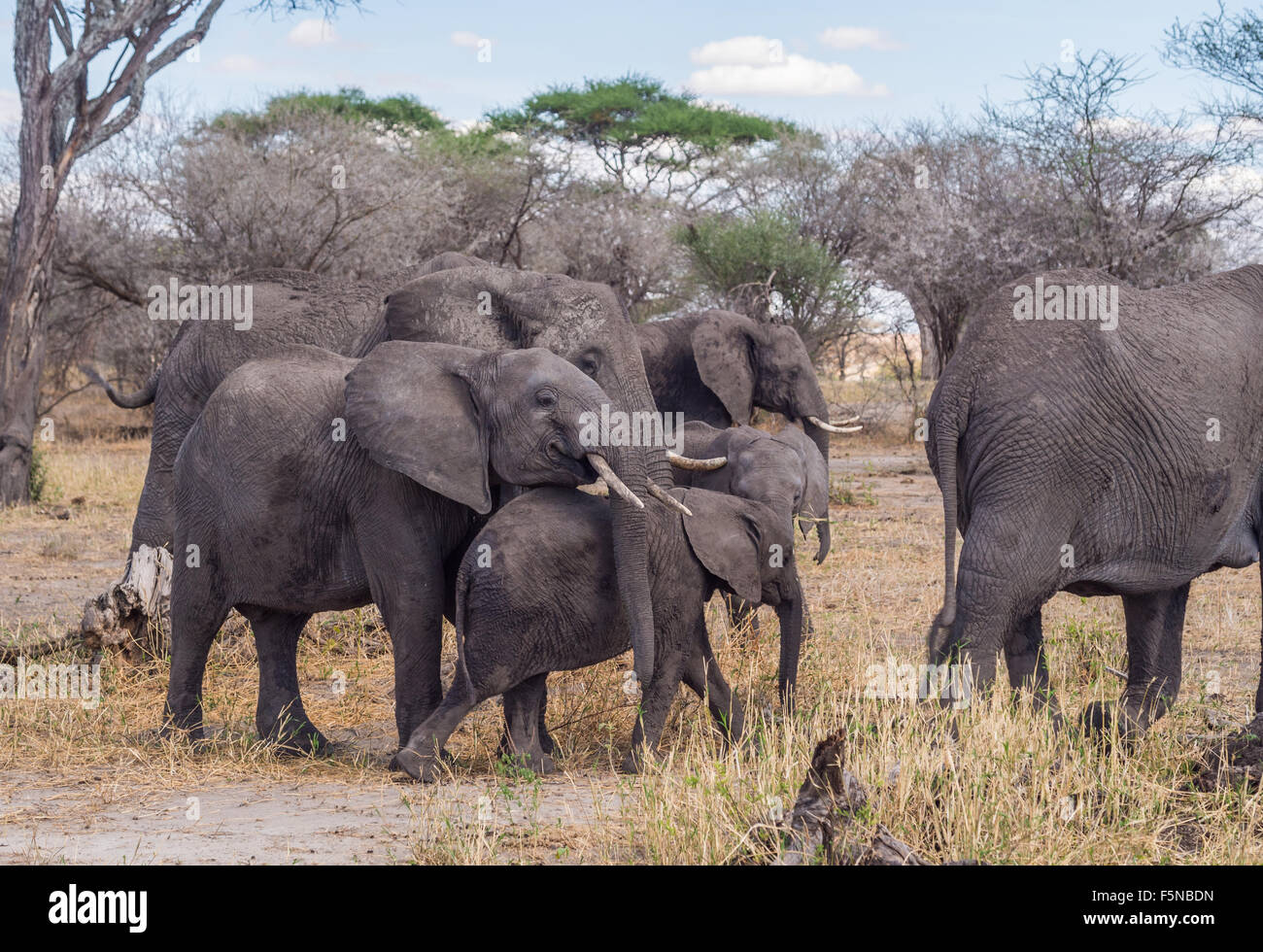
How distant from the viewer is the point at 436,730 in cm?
537

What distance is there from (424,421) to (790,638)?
188 centimetres

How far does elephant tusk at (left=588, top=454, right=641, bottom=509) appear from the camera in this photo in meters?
5.14

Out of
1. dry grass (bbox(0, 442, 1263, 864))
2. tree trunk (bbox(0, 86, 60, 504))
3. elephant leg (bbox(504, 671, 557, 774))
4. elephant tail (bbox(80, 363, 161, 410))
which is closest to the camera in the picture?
dry grass (bbox(0, 442, 1263, 864))

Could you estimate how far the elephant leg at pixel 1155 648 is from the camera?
20.1 feet

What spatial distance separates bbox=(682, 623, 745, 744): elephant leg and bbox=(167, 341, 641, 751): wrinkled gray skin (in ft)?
3.05

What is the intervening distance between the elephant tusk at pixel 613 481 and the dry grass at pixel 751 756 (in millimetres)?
900

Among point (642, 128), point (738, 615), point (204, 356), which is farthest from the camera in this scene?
point (642, 128)

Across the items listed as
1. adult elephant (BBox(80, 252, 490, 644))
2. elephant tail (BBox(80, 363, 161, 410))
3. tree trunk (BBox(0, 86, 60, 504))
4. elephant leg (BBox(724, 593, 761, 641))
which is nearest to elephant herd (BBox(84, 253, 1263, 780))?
elephant leg (BBox(724, 593, 761, 641))

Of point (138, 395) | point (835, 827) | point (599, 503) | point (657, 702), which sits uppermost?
point (138, 395)

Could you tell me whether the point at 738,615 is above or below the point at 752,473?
below

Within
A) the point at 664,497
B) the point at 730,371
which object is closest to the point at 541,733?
the point at 664,497

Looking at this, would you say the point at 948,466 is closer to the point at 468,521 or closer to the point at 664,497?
the point at 664,497

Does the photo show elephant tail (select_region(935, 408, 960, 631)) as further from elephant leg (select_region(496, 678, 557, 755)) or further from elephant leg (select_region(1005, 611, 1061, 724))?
elephant leg (select_region(496, 678, 557, 755))
